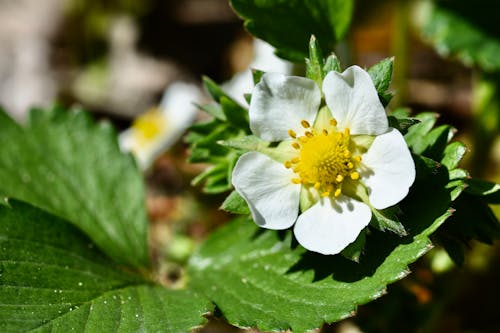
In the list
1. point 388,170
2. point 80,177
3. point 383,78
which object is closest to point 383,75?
point 383,78

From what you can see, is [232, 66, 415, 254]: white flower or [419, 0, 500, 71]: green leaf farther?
[419, 0, 500, 71]: green leaf

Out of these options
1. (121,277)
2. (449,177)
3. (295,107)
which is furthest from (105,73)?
(449,177)

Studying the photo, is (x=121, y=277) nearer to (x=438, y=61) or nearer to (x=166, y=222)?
(x=166, y=222)

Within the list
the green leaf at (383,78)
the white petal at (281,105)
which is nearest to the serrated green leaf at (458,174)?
the green leaf at (383,78)

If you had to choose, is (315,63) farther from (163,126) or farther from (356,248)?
(163,126)

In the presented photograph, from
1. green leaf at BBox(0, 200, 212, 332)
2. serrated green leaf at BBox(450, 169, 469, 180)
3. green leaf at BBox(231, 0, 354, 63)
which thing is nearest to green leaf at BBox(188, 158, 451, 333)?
serrated green leaf at BBox(450, 169, 469, 180)

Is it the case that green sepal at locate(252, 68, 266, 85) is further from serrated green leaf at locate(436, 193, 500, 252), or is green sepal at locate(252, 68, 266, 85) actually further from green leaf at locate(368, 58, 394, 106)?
serrated green leaf at locate(436, 193, 500, 252)

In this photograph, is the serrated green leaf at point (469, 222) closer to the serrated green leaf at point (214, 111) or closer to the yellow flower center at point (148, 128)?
the serrated green leaf at point (214, 111)
